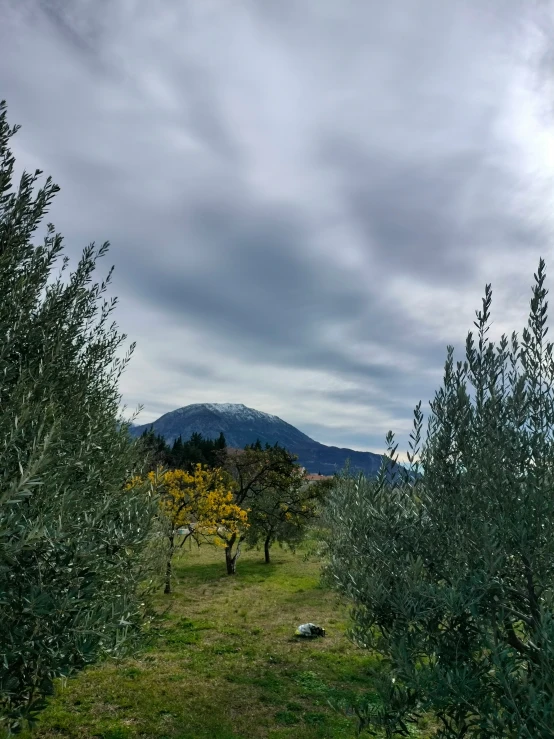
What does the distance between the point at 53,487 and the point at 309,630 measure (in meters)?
17.8

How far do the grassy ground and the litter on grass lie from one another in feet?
1.57

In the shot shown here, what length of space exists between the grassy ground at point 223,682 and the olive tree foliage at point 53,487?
5.13 m

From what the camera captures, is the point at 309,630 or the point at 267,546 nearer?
the point at 309,630

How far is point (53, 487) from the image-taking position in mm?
5797

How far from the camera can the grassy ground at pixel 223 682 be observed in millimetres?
11430

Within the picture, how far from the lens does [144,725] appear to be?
446 inches

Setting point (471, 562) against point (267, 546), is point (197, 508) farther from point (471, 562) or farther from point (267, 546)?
point (471, 562)

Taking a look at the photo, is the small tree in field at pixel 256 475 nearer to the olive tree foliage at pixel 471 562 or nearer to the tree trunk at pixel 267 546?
the tree trunk at pixel 267 546

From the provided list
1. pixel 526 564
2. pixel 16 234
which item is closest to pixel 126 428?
pixel 16 234

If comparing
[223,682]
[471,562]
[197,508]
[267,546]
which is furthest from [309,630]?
[267,546]

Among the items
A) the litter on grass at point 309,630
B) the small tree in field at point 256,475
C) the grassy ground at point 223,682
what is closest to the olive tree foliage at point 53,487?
the grassy ground at point 223,682

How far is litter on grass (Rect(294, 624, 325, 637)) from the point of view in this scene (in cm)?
1967

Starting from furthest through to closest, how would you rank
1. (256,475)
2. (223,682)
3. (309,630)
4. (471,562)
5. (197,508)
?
1. (256,475)
2. (197,508)
3. (309,630)
4. (223,682)
5. (471,562)

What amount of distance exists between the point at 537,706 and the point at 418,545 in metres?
2.55
